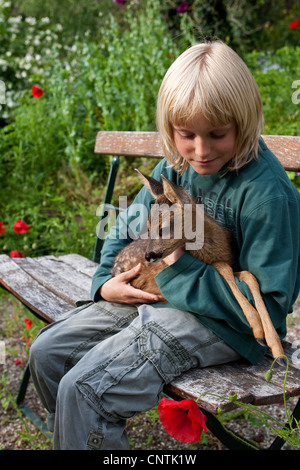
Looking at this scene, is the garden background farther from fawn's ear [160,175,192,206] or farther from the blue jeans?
fawn's ear [160,175,192,206]

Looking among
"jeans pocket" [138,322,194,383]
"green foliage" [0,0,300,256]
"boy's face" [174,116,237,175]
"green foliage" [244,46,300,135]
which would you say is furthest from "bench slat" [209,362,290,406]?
"green foliage" [244,46,300,135]

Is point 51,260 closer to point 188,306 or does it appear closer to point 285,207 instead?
point 188,306

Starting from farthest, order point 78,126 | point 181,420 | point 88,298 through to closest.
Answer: point 78,126, point 88,298, point 181,420

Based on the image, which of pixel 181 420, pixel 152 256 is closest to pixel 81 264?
pixel 152 256

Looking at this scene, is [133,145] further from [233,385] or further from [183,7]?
[183,7]

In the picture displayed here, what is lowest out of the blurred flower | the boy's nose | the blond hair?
the boy's nose

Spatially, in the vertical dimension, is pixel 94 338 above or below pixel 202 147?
below

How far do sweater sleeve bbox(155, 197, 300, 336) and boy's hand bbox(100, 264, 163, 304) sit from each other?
21cm

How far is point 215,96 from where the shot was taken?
6.72 feet

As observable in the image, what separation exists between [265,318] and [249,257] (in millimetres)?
272

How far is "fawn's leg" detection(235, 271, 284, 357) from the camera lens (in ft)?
6.61

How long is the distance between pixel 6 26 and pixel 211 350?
748cm

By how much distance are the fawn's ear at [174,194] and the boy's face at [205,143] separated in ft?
0.48

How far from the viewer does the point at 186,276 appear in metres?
2.25
